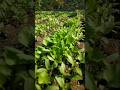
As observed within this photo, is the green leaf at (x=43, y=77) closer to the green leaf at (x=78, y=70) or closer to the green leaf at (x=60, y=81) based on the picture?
the green leaf at (x=60, y=81)

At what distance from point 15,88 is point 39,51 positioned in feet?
1.26

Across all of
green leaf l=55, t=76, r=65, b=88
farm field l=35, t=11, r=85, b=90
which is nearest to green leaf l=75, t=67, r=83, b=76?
farm field l=35, t=11, r=85, b=90

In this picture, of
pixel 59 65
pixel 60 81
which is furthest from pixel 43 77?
pixel 59 65

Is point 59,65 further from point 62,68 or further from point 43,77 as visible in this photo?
point 43,77

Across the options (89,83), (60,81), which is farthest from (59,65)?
(89,83)

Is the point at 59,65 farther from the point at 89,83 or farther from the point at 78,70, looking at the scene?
the point at 89,83

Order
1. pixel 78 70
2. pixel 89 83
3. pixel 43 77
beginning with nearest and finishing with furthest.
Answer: pixel 89 83 < pixel 43 77 < pixel 78 70

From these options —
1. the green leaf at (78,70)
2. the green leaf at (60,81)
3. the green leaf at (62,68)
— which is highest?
the green leaf at (62,68)

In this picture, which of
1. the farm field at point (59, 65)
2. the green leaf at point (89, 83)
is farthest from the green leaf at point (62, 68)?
A: the green leaf at point (89, 83)

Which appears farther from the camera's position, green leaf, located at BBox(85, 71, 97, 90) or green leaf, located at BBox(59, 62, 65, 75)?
green leaf, located at BBox(59, 62, 65, 75)

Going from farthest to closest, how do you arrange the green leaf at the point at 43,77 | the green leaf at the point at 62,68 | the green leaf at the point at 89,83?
the green leaf at the point at 62,68
the green leaf at the point at 43,77
the green leaf at the point at 89,83

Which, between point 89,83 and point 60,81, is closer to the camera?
point 89,83

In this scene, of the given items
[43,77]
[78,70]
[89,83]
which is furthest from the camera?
[78,70]

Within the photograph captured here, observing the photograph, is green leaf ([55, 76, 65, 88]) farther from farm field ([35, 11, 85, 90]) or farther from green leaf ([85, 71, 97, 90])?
green leaf ([85, 71, 97, 90])
